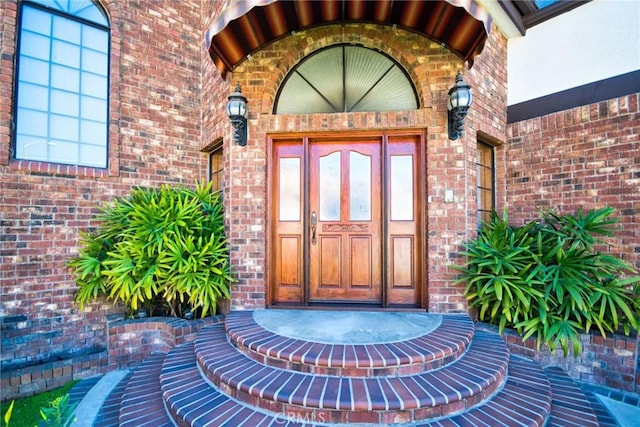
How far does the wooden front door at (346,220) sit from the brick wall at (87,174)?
182 centimetres

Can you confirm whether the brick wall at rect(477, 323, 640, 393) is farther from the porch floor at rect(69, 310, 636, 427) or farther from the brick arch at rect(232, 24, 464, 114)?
the brick arch at rect(232, 24, 464, 114)

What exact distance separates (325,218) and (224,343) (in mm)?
1744

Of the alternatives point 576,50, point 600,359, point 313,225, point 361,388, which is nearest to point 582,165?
point 576,50

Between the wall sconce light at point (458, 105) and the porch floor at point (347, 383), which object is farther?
the wall sconce light at point (458, 105)

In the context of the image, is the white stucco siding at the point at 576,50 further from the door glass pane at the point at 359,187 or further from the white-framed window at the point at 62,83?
the white-framed window at the point at 62,83

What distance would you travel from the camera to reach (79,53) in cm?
359

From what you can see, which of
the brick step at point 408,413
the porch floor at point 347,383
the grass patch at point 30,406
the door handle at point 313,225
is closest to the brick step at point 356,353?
the porch floor at point 347,383

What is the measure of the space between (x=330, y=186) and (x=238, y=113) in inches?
53.8

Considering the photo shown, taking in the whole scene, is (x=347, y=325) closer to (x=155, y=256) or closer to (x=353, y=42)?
(x=155, y=256)

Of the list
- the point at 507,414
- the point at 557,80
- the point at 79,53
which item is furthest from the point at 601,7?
the point at 79,53

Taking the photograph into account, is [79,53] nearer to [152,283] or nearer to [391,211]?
[152,283]

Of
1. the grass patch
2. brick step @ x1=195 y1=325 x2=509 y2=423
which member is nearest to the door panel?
brick step @ x1=195 y1=325 x2=509 y2=423

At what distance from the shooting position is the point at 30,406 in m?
2.54

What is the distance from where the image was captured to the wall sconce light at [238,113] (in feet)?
10.4
